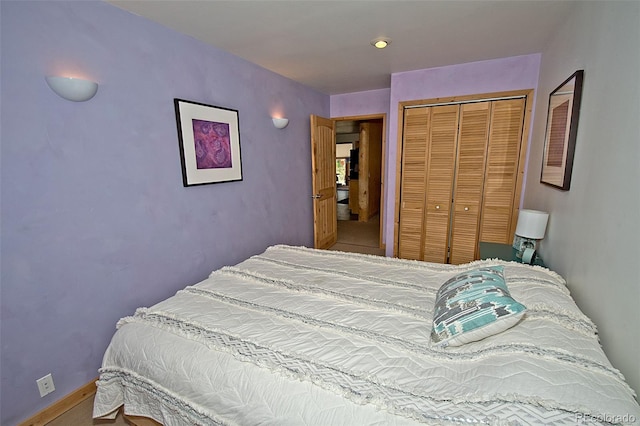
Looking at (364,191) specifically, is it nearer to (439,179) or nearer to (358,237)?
(358,237)

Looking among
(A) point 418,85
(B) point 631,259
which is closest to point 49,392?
(B) point 631,259

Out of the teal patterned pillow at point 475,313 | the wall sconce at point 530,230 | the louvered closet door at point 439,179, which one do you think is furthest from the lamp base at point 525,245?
the louvered closet door at point 439,179

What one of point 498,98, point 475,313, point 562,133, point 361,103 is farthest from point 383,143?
point 475,313

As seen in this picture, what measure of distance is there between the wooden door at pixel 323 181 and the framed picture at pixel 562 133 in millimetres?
2492

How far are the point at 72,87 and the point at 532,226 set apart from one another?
309cm

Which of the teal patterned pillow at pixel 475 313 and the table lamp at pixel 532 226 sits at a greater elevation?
the table lamp at pixel 532 226

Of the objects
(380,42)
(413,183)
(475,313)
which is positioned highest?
(380,42)

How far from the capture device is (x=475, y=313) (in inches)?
46.8

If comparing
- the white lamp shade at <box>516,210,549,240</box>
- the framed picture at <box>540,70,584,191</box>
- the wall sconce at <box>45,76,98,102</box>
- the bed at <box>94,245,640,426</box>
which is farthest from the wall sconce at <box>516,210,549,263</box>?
the wall sconce at <box>45,76,98,102</box>

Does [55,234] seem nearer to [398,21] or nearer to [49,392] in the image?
[49,392]

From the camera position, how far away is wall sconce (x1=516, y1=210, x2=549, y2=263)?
6.53ft

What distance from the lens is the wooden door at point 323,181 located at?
3883 mm

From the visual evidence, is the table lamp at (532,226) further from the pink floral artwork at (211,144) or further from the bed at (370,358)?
the pink floral artwork at (211,144)

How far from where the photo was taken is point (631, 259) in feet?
3.38
